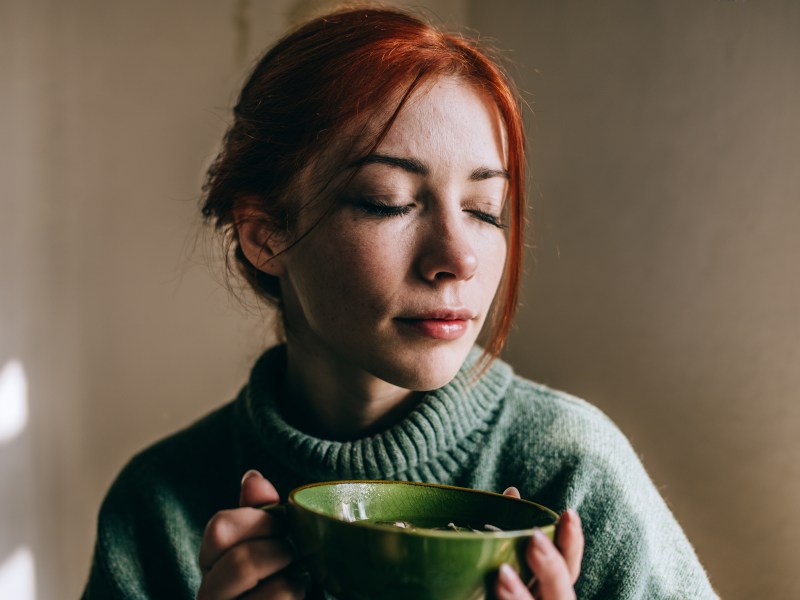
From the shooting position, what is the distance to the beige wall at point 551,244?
99 centimetres

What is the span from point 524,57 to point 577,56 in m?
0.13

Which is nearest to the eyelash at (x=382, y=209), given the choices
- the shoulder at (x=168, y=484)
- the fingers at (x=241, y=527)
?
the fingers at (x=241, y=527)

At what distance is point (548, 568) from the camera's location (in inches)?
19.1

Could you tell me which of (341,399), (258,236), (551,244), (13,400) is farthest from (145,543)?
(551,244)

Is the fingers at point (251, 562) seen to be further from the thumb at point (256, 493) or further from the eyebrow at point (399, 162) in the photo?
the eyebrow at point (399, 162)

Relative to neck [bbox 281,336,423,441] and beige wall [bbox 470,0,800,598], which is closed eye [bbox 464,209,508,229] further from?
beige wall [bbox 470,0,800,598]

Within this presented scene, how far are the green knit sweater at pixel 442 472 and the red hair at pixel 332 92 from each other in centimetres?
24

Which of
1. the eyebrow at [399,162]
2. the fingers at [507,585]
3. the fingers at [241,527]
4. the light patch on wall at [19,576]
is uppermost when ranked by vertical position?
the eyebrow at [399,162]

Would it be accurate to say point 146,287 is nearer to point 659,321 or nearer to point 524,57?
point 524,57

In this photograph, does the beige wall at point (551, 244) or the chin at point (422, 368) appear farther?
the beige wall at point (551, 244)

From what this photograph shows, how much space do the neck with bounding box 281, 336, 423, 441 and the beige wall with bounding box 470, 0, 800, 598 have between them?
45cm

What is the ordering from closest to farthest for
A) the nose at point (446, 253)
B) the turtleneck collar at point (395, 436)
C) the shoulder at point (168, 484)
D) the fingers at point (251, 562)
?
the fingers at point (251, 562) < the nose at point (446, 253) < the turtleneck collar at point (395, 436) < the shoulder at point (168, 484)

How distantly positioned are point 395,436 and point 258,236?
0.32m

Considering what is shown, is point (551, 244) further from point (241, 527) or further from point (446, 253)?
point (241, 527)
